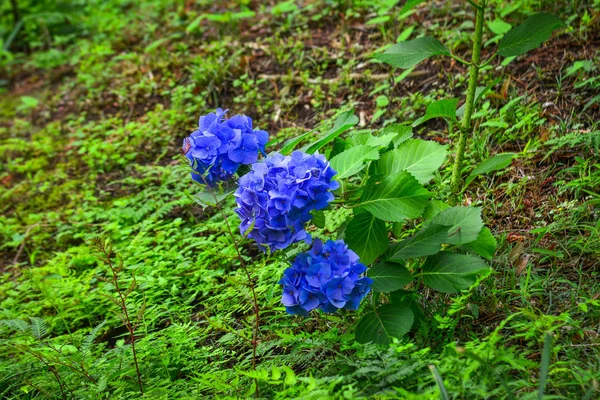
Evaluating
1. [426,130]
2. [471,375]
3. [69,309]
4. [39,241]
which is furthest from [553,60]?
[39,241]

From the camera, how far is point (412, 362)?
1.85m

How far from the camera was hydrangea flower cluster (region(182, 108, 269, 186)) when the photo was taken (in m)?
2.01

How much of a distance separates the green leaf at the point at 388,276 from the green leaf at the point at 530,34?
3.17 feet

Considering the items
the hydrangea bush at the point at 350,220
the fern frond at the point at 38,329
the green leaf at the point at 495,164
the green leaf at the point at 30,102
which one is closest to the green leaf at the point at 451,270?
the hydrangea bush at the point at 350,220

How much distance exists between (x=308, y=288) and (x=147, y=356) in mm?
886

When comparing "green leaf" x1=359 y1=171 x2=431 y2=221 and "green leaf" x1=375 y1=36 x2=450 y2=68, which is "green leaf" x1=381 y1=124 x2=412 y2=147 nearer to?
"green leaf" x1=375 y1=36 x2=450 y2=68

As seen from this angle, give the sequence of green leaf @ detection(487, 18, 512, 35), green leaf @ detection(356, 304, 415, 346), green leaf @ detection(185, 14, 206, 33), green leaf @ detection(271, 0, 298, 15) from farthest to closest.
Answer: green leaf @ detection(185, 14, 206, 33) < green leaf @ detection(271, 0, 298, 15) < green leaf @ detection(487, 18, 512, 35) < green leaf @ detection(356, 304, 415, 346)

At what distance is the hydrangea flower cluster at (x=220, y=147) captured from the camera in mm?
2010

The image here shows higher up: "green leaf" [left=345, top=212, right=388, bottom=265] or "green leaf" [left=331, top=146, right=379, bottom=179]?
"green leaf" [left=331, top=146, right=379, bottom=179]

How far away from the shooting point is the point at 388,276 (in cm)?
204

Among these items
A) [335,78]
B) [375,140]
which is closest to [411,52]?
[375,140]

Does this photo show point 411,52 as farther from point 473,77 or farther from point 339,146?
point 339,146

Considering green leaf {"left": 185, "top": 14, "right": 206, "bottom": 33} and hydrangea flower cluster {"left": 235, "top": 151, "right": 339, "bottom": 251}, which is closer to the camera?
hydrangea flower cluster {"left": 235, "top": 151, "right": 339, "bottom": 251}

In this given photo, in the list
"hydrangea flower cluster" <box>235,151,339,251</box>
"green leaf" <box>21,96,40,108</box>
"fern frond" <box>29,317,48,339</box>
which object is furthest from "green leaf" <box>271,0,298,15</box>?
"fern frond" <box>29,317,48,339</box>
